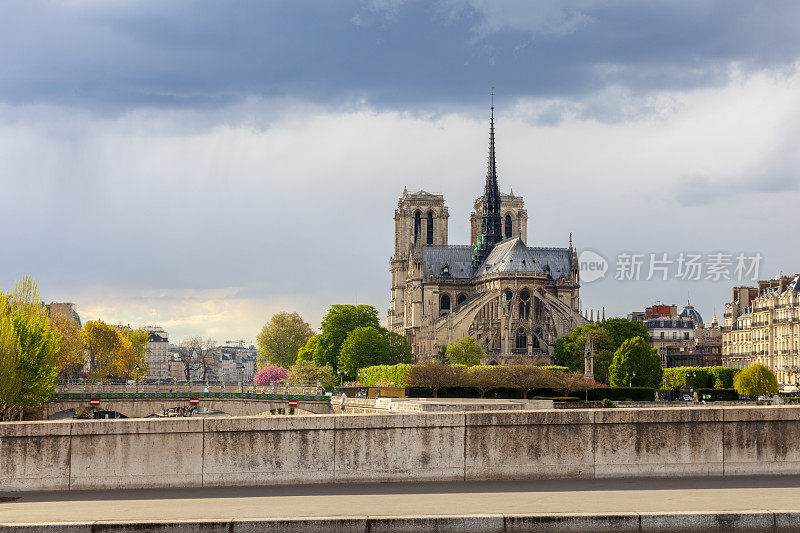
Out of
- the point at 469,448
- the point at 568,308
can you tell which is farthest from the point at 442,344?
the point at 469,448

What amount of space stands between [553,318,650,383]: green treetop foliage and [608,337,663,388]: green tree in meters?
14.4

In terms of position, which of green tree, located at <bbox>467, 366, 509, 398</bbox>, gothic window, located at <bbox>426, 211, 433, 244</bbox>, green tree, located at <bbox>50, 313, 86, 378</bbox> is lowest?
green tree, located at <bbox>467, 366, 509, 398</bbox>

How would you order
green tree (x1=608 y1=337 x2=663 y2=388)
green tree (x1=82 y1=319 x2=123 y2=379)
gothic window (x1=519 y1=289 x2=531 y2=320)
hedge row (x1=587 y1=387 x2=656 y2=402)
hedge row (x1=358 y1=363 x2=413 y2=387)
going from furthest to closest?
1. gothic window (x1=519 y1=289 x2=531 y2=320)
2. green tree (x1=82 y1=319 x2=123 y2=379)
3. hedge row (x1=358 y1=363 x2=413 y2=387)
4. green tree (x1=608 y1=337 x2=663 y2=388)
5. hedge row (x1=587 y1=387 x2=656 y2=402)

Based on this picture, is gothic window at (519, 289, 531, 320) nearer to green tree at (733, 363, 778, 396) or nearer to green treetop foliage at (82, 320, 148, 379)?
A: green tree at (733, 363, 778, 396)

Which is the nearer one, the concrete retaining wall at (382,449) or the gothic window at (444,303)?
the concrete retaining wall at (382,449)

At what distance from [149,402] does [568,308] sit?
72324 mm

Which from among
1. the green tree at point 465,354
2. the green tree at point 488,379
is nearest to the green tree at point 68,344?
the green tree at point 488,379

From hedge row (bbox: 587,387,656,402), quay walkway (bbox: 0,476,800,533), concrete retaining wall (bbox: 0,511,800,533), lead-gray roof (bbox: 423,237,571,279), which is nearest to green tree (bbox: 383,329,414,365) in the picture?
lead-gray roof (bbox: 423,237,571,279)

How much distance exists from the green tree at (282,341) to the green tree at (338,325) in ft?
99.2

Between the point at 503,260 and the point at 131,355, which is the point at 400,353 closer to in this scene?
the point at 503,260

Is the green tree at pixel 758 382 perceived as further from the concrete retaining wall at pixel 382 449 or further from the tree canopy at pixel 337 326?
the concrete retaining wall at pixel 382 449

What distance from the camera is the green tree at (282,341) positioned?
573 feet

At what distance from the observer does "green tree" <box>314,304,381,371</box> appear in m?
142

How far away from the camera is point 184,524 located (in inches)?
533
